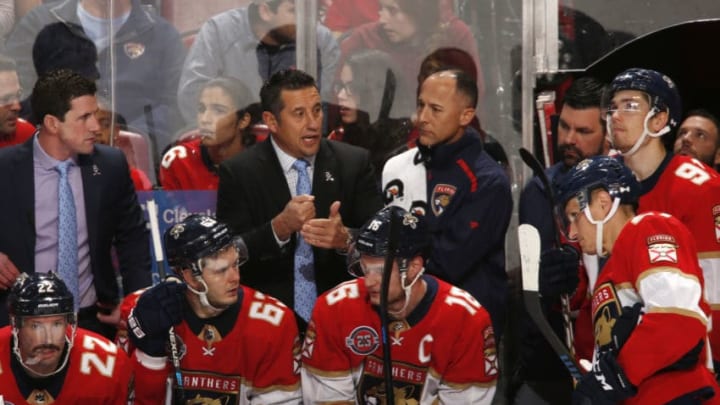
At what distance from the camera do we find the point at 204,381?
15.5 ft

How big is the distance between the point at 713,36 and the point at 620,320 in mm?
2207

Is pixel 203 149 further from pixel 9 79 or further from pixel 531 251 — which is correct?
pixel 531 251

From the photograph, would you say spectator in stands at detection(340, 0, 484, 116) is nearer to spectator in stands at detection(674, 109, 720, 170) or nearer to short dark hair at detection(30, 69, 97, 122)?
spectator in stands at detection(674, 109, 720, 170)

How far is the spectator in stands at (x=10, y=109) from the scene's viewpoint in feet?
18.4

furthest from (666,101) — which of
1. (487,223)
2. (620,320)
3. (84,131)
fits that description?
(84,131)

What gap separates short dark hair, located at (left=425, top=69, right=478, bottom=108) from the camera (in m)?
5.37

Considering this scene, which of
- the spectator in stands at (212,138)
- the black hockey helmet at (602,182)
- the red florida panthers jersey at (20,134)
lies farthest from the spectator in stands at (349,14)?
the black hockey helmet at (602,182)

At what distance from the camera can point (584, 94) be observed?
18.0 ft

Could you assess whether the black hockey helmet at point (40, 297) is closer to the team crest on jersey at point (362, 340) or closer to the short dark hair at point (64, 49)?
the team crest on jersey at point (362, 340)

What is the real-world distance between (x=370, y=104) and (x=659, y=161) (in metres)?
1.57

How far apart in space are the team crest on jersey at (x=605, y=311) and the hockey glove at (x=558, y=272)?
59 centimetres

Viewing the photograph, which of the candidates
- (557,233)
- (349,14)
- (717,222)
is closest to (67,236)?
(349,14)

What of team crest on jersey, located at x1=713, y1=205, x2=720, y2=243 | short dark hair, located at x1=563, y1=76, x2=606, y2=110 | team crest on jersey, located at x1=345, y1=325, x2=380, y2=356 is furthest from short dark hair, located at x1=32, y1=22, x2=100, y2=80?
team crest on jersey, located at x1=713, y1=205, x2=720, y2=243

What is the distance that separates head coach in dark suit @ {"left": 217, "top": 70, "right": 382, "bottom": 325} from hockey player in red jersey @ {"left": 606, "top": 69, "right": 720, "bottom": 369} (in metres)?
0.98
